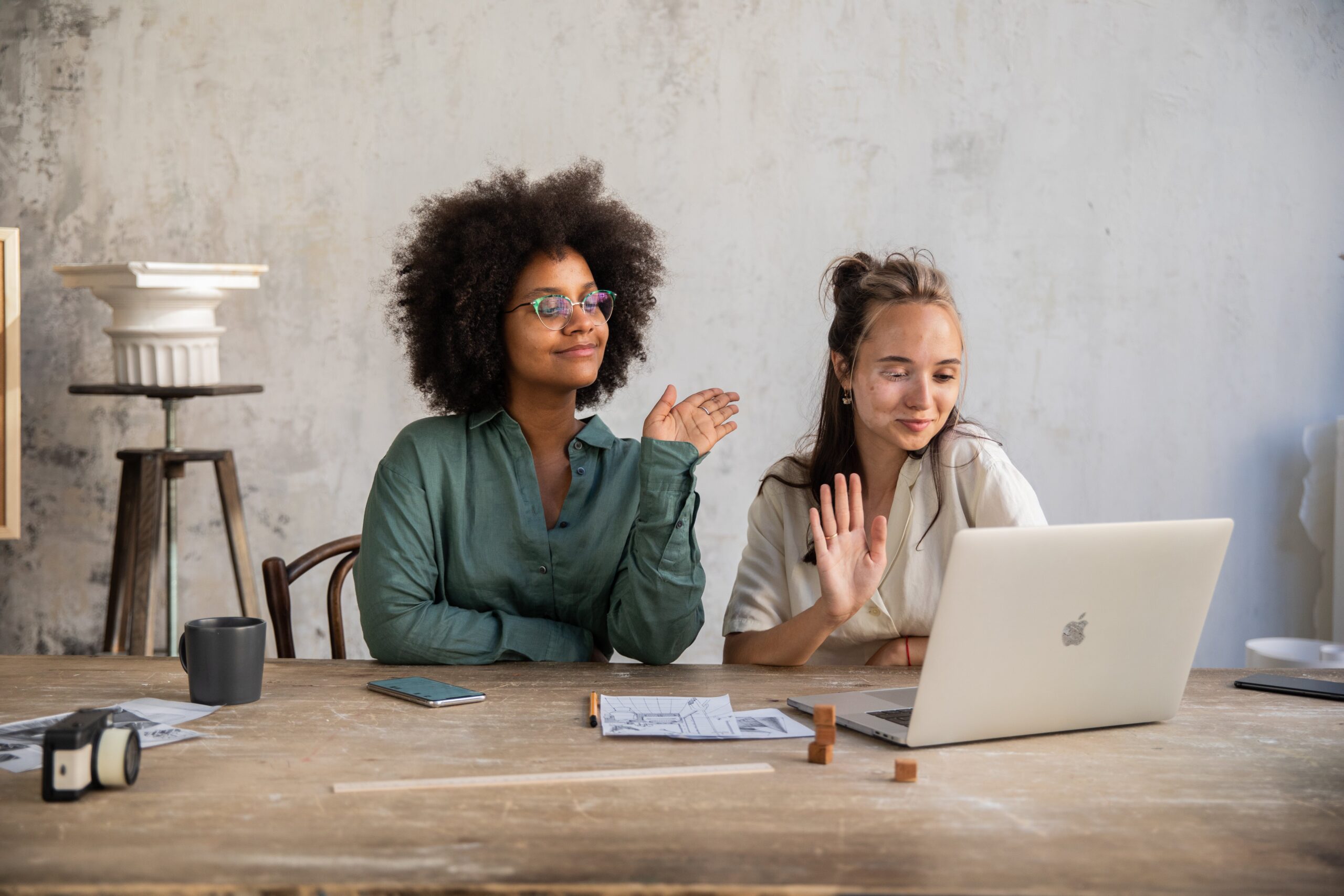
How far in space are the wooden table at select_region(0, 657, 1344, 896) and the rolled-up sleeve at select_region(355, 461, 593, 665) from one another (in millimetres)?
251

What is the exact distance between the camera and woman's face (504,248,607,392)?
1888mm

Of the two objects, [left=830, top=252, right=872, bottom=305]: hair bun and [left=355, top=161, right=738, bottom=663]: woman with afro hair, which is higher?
Answer: [left=830, top=252, right=872, bottom=305]: hair bun

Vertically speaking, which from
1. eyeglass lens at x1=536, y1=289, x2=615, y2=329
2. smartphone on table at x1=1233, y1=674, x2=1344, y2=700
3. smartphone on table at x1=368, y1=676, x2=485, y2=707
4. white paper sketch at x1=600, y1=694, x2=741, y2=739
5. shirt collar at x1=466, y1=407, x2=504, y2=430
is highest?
eyeglass lens at x1=536, y1=289, x2=615, y2=329

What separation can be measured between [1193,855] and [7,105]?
3.74 meters

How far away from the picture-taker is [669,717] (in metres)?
1.37

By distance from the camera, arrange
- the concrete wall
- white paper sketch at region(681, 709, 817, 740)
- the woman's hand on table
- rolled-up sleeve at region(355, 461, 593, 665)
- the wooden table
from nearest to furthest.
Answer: the wooden table
white paper sketch at region(681, 709, 817, 740)
rolled-up sleeve at region(355, 461, 593, 665)
the woman's hand on table
the concrete wall

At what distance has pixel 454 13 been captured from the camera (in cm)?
340

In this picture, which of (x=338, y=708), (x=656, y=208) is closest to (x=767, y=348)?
(x=656, y=208)

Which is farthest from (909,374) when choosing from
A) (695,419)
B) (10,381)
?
(10,381)

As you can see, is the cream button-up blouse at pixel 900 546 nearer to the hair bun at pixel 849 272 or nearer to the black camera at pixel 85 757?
the hair bun at pixel 849 272

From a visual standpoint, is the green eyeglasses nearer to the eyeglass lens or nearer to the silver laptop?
the eyeglass lens

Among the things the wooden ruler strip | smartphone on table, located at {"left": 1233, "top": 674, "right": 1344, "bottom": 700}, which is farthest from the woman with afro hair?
smartphone on table, located at {"left": 1233, "top": 674, "right": 1344, "bottom": 700}

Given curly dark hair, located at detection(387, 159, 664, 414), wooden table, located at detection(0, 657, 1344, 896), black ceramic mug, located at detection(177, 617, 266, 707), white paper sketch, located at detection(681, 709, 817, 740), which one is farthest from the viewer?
curly dark hair, located at detection(387, 159, 664, 414)

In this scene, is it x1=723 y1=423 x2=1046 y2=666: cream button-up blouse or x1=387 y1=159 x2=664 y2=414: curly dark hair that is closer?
x1=723 y1=423 x2=1046 y2=666: cream button-up blouse
